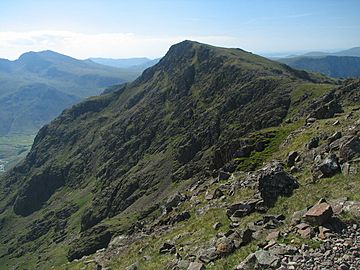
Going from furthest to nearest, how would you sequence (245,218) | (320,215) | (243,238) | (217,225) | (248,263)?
(217,225) → (245,218) → (243,238) → (320,215) → (248,263)

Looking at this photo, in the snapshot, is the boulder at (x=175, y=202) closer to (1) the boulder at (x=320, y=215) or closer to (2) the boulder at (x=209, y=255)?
(2) the boulder at (x=209, y=255)

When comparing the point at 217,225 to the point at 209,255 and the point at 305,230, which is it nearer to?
the point at 209,255

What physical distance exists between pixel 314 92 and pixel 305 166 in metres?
123

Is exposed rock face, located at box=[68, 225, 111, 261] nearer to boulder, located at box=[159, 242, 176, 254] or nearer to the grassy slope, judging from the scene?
the grassy slope

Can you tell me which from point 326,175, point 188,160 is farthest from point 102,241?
point 326,175

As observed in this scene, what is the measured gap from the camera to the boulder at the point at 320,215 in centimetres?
2572

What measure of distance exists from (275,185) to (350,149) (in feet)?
25.8

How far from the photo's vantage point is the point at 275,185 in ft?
123

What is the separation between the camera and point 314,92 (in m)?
160

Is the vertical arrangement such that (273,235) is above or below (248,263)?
above

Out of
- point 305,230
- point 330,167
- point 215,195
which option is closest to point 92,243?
point 215,195

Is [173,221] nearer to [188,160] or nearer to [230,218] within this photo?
[230,218]

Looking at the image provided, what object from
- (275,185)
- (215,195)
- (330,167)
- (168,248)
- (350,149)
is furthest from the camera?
(215,195)

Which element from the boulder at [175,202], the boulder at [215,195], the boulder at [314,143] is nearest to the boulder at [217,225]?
the boulder at [215,195]
